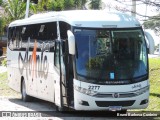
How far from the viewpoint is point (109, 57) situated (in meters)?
12.3

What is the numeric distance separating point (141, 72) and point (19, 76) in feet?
24.5

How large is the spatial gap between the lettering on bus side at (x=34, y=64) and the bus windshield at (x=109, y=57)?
9.30 ft

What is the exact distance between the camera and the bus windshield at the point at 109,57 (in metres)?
12.2

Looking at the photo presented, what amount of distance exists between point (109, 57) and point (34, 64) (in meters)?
4.79

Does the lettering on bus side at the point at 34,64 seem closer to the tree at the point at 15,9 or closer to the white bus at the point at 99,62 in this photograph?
the white bus at the point at 99,62

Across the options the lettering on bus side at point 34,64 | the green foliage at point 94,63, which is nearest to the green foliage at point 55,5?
the lettering on bus side at point 34,64

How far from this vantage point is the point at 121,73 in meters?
12.3

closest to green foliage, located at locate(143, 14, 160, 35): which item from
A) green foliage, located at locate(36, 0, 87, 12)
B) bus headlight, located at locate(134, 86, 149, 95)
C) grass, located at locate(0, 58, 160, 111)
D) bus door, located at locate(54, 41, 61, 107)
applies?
grass, located at locate(0, 58, 160, 111)

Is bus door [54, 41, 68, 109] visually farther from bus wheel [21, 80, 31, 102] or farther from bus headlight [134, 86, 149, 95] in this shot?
bus wheel [21, 80, 31, 102]

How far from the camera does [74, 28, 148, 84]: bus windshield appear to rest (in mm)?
12180

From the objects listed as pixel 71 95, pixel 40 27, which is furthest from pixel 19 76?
pixel 71 95

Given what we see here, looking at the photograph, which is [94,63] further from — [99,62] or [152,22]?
[152,22]

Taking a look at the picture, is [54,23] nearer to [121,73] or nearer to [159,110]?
[121,73]

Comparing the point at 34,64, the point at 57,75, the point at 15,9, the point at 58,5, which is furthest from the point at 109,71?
the point at 58,5
